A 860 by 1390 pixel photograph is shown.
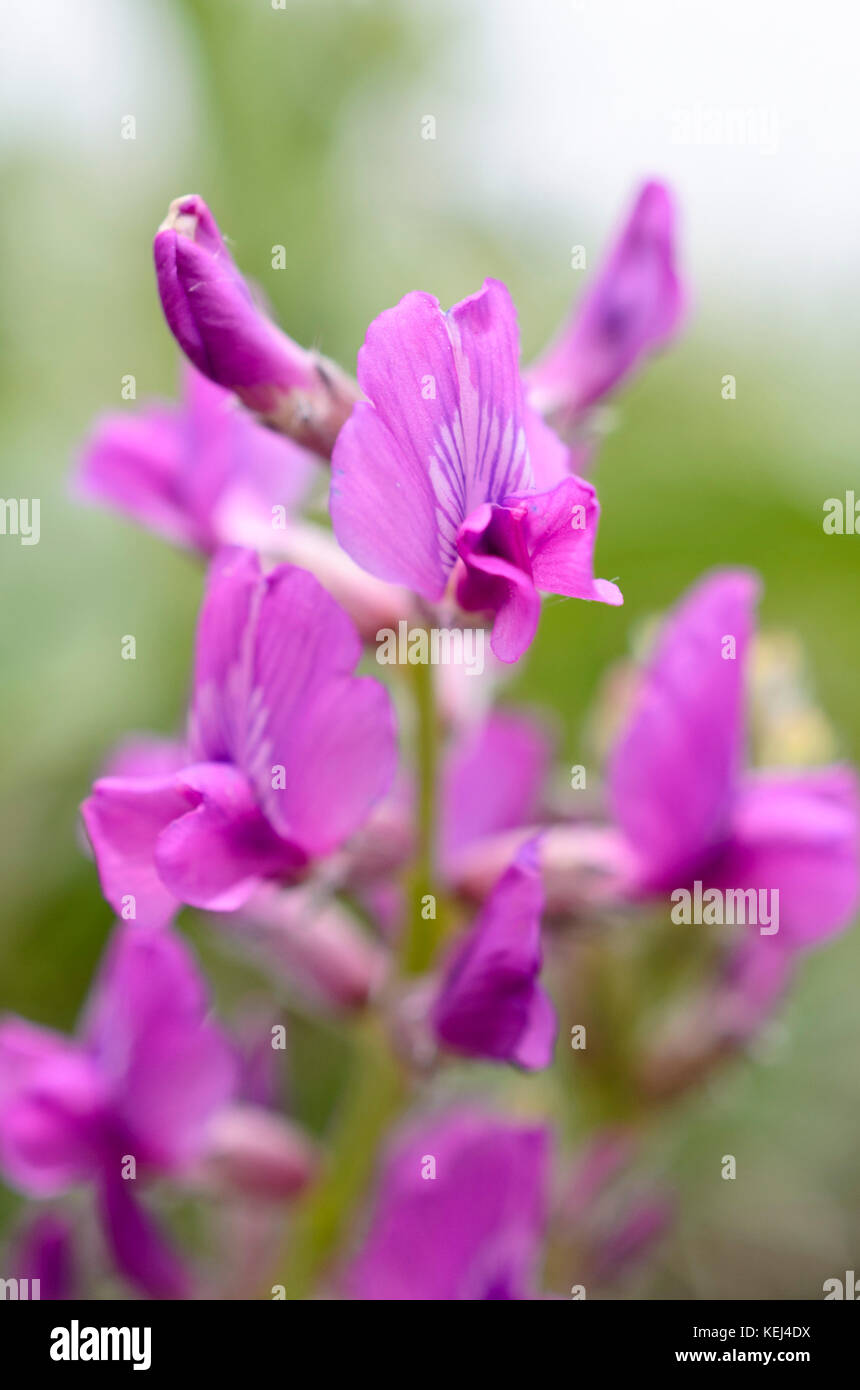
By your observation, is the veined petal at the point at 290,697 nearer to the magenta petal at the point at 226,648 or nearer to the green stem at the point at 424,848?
the magenta petal at the point at 226,648

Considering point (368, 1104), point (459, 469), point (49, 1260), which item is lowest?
point (49, 1260)

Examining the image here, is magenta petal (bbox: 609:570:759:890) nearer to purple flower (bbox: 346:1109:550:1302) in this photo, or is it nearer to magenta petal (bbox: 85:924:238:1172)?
purple flower (bbox: 346:1109:550:1302)

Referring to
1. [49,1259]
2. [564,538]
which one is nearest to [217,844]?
[564,538]

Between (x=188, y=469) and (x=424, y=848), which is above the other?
(x=188, y=469)

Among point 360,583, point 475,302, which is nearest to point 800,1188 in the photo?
point 360,583

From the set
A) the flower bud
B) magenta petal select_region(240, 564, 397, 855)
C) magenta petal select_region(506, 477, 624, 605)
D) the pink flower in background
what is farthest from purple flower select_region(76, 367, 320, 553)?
the pink flower in background

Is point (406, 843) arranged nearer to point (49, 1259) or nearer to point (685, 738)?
point (685, 738)
